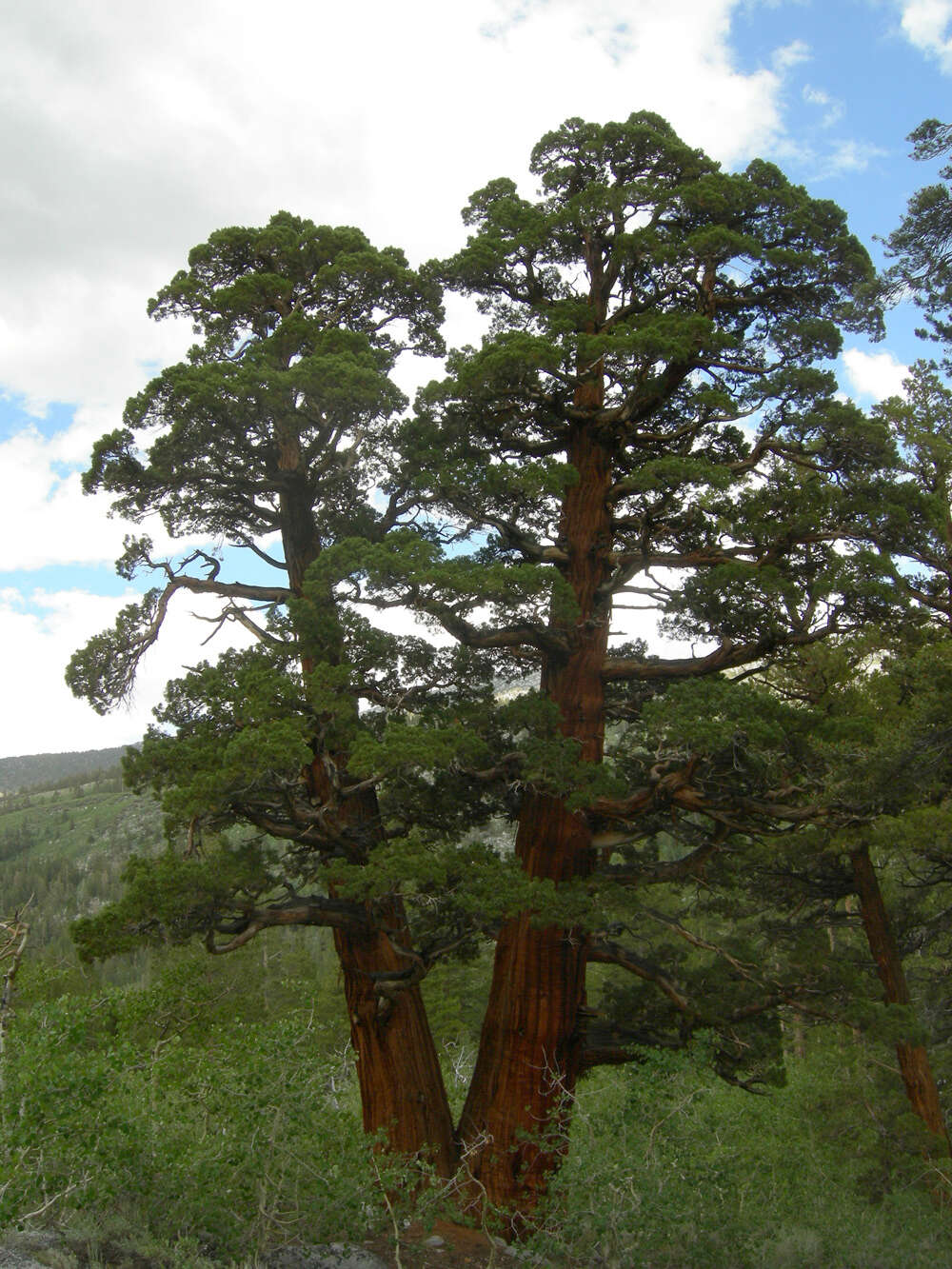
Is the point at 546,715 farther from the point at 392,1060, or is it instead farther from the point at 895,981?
the point at 895,981

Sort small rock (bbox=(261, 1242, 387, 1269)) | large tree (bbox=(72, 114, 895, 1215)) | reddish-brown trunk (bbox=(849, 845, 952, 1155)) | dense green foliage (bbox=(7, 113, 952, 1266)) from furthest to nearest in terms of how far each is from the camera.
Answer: reddish-brown trunk (bbox=(849, 845, 952, 1155)), large tree (bbox=(72, 114, 895, 1215)), dense green foliage (bbox=(7, 113, 952, 1266)), small rock (bbox=(261, 1242, 387, 1269))

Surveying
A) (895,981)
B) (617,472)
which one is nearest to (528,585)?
(617,472)

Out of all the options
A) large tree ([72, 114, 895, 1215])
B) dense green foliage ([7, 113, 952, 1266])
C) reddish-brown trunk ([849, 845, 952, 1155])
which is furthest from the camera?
reddish-brown trunk ([849, 845, 952, 1155])

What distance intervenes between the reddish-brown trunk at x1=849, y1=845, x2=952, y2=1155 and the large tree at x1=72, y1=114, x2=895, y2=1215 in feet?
11.6

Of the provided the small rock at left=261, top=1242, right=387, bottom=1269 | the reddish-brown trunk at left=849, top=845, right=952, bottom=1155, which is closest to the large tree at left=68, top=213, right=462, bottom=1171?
the small rock at left=261, top=1242, right=387, bottom=1269

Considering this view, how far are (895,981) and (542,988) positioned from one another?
214 inches

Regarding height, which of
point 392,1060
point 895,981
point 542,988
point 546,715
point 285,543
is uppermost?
point 285,543

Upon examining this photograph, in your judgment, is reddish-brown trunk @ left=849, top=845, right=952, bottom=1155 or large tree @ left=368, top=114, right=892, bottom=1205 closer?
large tree @ left=368, top=114, right=892, bottom=1205

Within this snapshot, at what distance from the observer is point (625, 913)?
30.7ft

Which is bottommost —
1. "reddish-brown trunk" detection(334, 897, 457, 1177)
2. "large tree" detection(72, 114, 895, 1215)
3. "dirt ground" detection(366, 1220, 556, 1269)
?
"dirt ground" detection(366, 1220, 556, 1269)

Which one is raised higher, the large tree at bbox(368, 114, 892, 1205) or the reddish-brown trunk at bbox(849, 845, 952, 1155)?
the large tree at bbox(368, 114, 892, 1205)

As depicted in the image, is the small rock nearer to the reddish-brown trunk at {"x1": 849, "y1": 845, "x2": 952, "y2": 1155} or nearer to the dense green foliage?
the dense green foliage

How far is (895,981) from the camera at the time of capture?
41.3ft

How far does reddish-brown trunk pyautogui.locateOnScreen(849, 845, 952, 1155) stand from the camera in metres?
12.4
